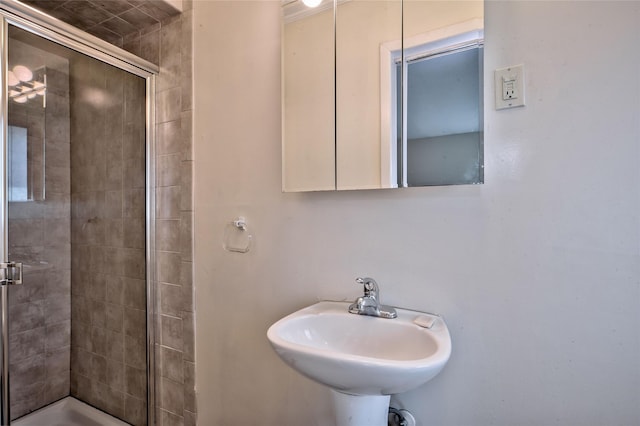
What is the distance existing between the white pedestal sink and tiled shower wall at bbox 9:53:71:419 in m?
1.24

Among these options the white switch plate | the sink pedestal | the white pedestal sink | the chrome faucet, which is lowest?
the sink pedestal

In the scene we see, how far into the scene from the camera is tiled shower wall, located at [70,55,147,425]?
59.7 inches

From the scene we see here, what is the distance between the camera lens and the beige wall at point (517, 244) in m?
0.76

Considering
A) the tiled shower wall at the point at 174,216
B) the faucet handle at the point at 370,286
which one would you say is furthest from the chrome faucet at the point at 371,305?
the tiled shower wall at the point at 174,216

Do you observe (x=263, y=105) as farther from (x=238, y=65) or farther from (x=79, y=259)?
(x=79, y=259)

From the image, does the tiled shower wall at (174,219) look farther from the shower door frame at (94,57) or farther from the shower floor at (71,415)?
the shower floor at (71,415)

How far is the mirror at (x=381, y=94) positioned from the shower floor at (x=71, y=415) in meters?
1.57

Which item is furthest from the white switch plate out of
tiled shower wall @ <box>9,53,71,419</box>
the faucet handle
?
tiled shower wall @ <box>9,53,71,419</box>

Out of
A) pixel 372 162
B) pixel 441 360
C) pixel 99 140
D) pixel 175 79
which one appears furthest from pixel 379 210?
pixel 99 140

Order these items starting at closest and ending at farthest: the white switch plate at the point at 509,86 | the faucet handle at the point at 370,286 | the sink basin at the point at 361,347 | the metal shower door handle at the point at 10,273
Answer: the sink basin at the point at 361,347 → the white switch plate at the point at 509,86 → the faucet handle at the point at 370,286 → the metal shower door handle at the point at 10,273

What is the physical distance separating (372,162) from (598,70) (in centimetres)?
62

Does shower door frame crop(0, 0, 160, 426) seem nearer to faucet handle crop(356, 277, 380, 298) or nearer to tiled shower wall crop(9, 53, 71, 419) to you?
tiled shower wall crop(9, 53, 71, 419)

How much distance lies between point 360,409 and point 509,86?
99 centimetres

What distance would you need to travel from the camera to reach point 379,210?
104 cm
